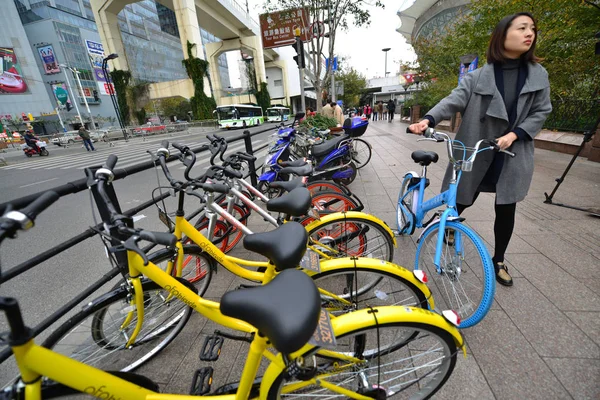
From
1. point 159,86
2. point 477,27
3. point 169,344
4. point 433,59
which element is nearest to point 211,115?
point 159,86

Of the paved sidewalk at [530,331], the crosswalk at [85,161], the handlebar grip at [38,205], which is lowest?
the paved sidewalk at [530,331]

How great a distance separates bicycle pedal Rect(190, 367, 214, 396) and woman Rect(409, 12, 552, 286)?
2.12 metres

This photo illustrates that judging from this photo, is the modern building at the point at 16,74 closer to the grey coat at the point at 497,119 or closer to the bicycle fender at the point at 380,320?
the bicycle fender at the point at 380,320

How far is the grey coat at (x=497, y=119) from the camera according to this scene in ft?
6.00

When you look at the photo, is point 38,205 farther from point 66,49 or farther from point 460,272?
point 66,49

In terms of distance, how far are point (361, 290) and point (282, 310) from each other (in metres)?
1.39

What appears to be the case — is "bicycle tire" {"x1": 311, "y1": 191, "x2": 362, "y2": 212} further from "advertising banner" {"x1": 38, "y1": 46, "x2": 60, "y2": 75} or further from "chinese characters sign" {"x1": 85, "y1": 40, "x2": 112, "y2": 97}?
"advertising banner" {"x1": 38, "y1": 46, "x2": 60, "y2": 75}

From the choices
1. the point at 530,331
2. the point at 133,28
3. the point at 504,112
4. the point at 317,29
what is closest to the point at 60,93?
the point at 133,28

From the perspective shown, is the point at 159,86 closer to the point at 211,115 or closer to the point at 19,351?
the point at 211,115

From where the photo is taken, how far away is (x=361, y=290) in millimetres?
2119

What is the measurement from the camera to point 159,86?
105ft

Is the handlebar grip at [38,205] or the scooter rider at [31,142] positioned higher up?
the handlebar grip at [38,205]

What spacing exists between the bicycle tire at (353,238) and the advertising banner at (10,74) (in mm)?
52316

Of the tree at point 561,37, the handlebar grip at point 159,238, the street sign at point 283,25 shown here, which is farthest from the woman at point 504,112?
the street sign at point 283,25
